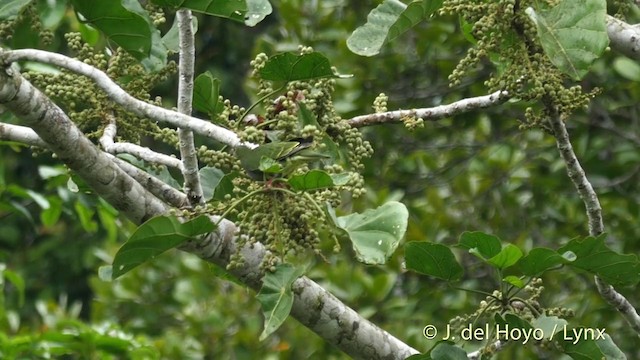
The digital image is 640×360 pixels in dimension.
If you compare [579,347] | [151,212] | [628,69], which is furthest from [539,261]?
[628,69]

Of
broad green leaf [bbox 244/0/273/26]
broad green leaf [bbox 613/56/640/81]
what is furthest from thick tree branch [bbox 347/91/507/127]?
broad green leaf [bbox 613/56/640/81]

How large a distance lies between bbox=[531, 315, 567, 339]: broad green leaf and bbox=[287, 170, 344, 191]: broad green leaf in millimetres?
406

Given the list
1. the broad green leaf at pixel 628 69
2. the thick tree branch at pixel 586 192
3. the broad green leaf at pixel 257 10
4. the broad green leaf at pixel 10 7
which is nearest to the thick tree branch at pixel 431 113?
the thick tree branch at pixel 586 192

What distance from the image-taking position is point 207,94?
1.76 m

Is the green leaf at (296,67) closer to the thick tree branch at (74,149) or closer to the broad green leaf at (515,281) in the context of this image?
the thick tree branch at (74,149)

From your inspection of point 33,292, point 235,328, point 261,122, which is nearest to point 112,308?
point 235,328

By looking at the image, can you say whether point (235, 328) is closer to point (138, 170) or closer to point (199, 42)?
point (138, 170)

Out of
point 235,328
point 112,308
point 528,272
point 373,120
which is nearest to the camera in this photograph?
point 528,272

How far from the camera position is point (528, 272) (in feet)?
5.36

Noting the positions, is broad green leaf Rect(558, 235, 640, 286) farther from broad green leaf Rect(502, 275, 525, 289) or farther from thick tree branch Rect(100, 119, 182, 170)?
thick tree branch Rect(100, 119, 182, 170)

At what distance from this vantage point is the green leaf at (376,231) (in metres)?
1.44

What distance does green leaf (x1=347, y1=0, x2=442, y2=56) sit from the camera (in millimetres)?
1783

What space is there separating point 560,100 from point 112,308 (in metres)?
3.62

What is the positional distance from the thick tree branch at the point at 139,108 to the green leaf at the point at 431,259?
0.31 m
